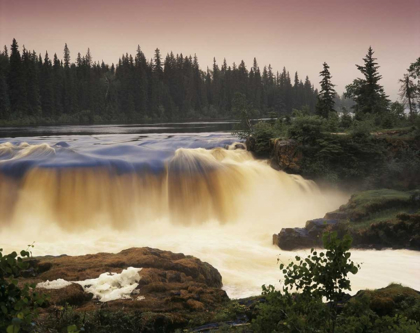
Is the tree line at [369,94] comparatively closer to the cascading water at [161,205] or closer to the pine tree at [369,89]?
the pine tree at [369,89]

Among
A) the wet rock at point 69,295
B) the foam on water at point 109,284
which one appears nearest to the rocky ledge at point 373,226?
the foam on water at point 109,284

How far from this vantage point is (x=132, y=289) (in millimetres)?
8617

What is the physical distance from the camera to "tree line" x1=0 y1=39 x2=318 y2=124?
83.7m

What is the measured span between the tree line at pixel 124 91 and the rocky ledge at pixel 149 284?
68.0 m


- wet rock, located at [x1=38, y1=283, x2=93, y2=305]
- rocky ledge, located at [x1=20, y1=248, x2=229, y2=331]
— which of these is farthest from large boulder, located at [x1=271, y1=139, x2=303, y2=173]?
wet rock, located at [x1=38, y1=283, x2=93, y2=305]

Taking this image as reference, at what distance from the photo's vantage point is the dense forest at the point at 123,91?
83562mm

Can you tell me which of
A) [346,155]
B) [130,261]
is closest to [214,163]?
[346,155]

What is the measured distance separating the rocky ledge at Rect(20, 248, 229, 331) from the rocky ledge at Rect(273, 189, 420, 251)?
545 cm

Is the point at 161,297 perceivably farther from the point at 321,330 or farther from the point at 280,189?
the point at 280,189

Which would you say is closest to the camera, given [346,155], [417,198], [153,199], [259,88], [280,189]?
[417,198]

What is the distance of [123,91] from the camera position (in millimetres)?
107375

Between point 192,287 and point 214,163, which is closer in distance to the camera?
point 192,287

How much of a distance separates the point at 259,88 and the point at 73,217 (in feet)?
408

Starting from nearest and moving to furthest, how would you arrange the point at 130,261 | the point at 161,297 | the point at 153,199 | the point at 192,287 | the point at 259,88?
the point at 161,297 → the point at 192,287 → the point at 130,261 → the point at 153,199 → the point at 259,88
